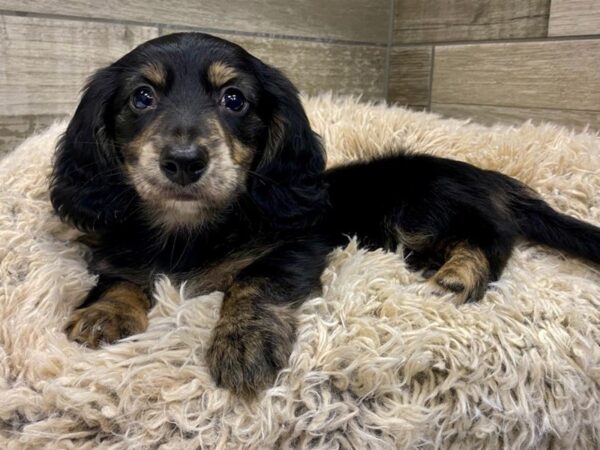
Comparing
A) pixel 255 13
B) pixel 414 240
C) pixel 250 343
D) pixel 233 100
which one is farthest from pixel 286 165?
pixel 255 13

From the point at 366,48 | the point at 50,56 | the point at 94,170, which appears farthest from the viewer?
the point at 366,48

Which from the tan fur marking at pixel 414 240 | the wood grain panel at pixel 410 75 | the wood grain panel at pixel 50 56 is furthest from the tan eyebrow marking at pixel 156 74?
the wood grain panel at pixel 410 75

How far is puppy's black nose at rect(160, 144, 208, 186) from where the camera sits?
47.2 inches

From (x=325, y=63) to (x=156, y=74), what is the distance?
67.2 inches

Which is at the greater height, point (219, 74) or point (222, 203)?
point (219, 74)

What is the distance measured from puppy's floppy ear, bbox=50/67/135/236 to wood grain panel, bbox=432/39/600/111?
189 cm

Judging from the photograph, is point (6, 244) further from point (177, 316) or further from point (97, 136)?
point (177, 316)

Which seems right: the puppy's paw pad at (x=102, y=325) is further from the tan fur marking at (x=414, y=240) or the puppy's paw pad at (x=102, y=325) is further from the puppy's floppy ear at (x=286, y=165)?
the tan fur marking at (x=414, y=240)

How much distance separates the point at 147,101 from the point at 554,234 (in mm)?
1166

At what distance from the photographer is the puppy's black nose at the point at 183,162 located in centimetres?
Answer: 120

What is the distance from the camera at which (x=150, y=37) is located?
8.02 feet

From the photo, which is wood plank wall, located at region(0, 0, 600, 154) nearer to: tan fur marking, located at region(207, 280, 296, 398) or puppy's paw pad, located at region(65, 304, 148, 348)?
puppy's paw pad, located at region(65, 304, 148, 348)

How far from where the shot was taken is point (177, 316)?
4.13 feet

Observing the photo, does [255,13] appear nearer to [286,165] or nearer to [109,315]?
[286,165]
